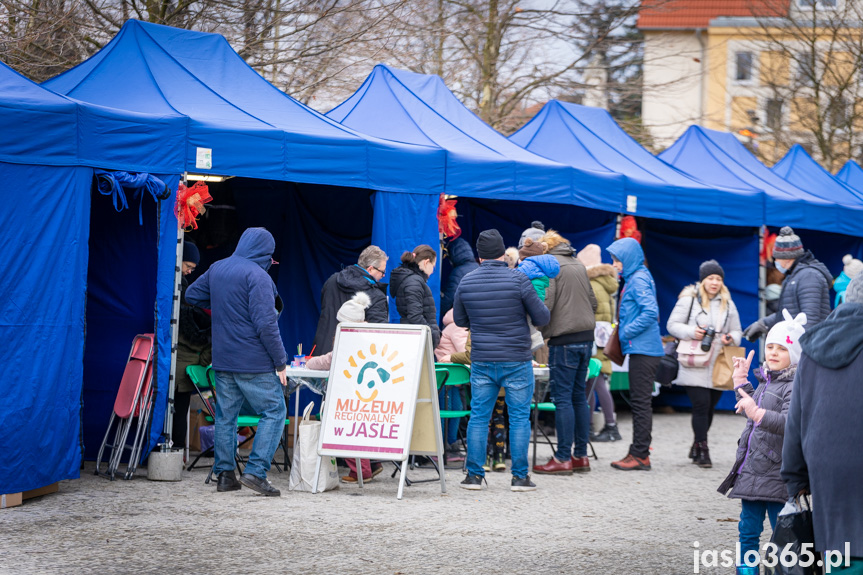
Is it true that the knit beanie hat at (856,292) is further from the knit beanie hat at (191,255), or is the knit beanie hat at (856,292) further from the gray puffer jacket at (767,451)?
the knit beanie hat at (191,255)

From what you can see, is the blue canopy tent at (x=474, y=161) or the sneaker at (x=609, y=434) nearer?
the blue canopy tent at (x=474, y=161)

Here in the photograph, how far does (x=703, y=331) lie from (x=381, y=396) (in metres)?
3.14

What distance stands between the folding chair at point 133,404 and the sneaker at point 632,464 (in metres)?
3.91

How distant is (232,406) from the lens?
7.09 m

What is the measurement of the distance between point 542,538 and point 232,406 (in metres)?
2.45

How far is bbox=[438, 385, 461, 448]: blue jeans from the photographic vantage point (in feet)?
28.1

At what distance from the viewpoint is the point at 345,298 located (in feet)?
26.2

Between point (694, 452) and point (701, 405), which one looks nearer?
point (701, 405)

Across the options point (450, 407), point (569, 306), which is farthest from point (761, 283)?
point (450, 407)

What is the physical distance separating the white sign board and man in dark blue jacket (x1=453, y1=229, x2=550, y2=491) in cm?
33

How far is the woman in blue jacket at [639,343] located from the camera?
8523mm

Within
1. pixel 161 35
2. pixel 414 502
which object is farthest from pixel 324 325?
pixel 161 35

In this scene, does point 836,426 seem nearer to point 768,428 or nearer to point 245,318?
point 768,428

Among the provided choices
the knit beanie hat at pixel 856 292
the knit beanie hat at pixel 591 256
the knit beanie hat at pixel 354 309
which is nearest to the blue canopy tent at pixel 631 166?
the knit beanie hat at pixel 591 256
